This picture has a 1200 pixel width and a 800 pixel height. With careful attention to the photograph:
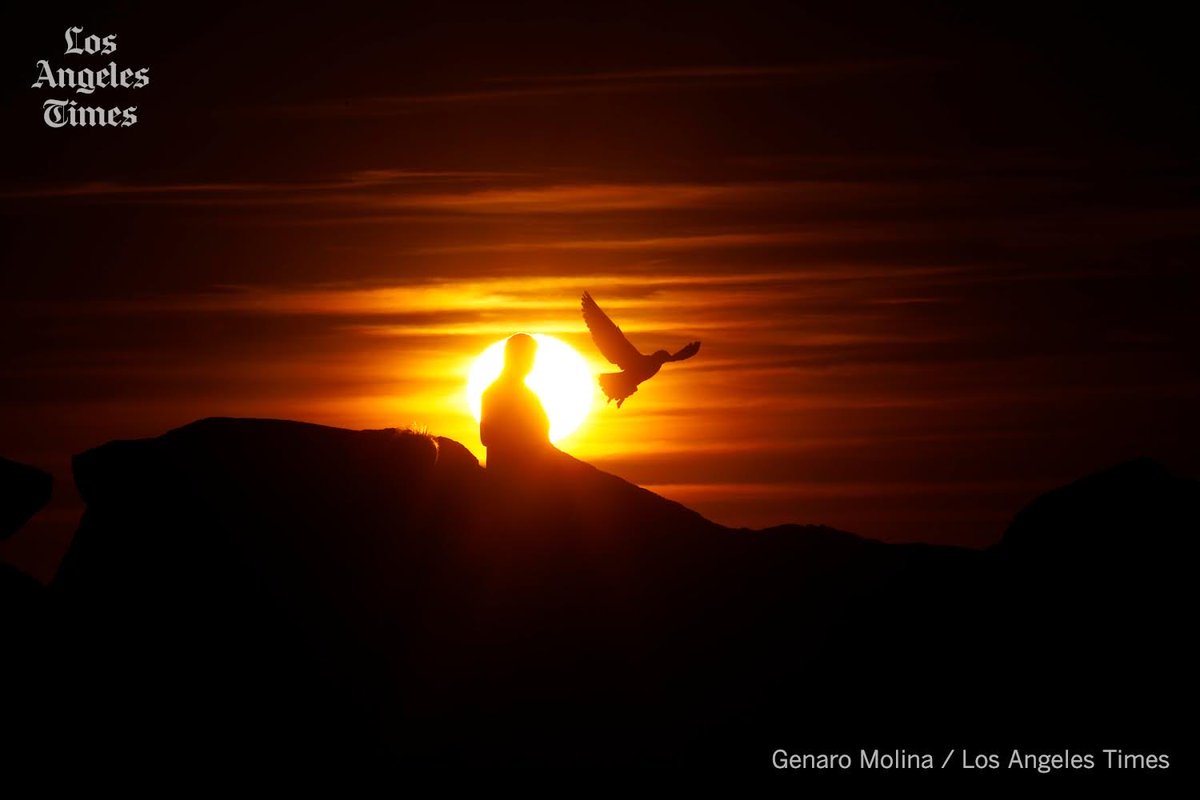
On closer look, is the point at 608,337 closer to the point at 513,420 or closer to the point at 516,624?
the point at 513,420

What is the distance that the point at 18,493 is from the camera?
37594 millimetres

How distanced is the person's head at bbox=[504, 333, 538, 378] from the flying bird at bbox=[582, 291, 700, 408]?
108 inches

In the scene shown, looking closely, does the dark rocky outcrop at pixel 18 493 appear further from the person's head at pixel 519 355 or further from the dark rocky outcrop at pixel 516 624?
the person's head at pixel 519 355

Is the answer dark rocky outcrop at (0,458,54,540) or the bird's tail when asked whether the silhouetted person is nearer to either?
the bird's tail

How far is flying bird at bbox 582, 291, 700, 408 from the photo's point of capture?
40031 millimetres

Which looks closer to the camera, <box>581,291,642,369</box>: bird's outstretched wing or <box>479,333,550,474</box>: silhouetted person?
<box>479,333,550,474</box>: silhouetted person

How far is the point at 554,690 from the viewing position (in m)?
35.0

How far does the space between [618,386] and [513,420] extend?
166 inches

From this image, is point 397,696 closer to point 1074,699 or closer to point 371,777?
point 371,777

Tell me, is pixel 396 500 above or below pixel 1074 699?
above

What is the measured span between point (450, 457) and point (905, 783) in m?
11.4

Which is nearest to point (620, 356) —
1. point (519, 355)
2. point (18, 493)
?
point (519, 355)

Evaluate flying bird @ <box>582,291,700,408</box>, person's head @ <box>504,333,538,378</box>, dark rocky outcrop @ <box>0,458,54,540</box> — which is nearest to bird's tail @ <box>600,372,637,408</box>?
flying bird @ <box>582,291,700,408</box>

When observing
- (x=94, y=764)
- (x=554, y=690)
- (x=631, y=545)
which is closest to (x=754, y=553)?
(x=631, y=545)
